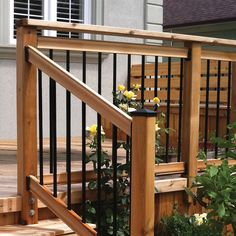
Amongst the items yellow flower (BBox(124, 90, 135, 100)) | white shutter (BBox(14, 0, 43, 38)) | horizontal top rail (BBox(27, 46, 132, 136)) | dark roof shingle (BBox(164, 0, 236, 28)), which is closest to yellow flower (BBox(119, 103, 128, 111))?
yellow flower (BBox(124, 90, 135, 100))

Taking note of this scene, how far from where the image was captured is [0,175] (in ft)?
14.9

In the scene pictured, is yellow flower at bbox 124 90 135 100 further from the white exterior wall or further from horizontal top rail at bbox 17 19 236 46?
the white exterior wall

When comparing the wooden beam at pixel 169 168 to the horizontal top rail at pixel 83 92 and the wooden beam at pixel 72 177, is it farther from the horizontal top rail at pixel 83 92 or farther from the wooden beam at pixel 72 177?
the horizontal top rail at pixel 83 92

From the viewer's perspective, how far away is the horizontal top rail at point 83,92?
312cm

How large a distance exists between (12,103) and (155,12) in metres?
2.64

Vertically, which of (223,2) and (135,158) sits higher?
(223,2)

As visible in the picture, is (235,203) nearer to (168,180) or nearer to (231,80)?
(168,180)

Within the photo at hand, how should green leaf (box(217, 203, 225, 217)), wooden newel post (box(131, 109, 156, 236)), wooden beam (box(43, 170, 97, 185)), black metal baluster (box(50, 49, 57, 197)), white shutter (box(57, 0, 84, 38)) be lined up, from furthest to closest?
white shutter (box(57, 0, 84, 38)) < wooden beam (box(43, 170, 97, 185)) < black metal baluster (box(50, 49, 57, 197)) < green leaf (box(217, 203, 225, 217)) < wooden newel post (box(131, 109, 156, 236))

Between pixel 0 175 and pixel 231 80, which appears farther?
pixel 231 80

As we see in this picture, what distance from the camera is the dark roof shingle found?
704 inches

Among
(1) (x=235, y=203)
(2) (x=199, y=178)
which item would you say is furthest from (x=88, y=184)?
(1) (x=235, y=203)

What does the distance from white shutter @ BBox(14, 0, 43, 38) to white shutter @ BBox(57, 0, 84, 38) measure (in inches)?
11.0

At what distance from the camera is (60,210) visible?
3.61 metres

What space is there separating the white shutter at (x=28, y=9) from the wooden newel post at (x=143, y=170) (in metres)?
4.22
